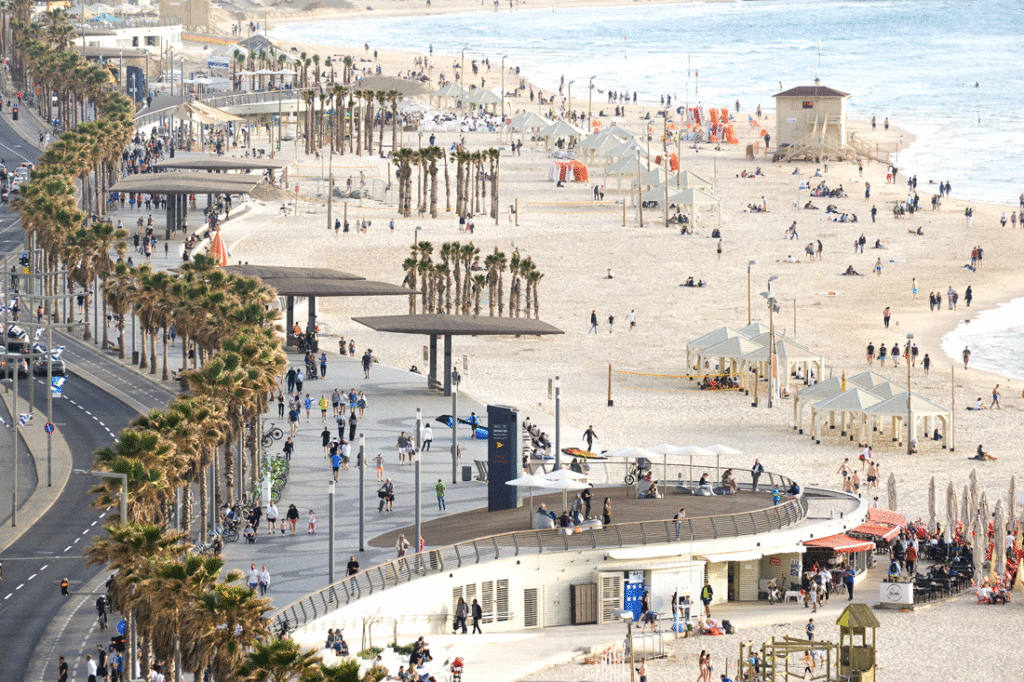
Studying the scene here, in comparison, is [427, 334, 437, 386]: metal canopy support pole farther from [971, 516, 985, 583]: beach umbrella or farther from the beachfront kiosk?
the beachfront kiosk

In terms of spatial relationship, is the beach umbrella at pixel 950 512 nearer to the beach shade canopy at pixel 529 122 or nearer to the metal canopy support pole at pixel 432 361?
the metal canopy support pole at pixel 432 361

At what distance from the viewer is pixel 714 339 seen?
6069 cm

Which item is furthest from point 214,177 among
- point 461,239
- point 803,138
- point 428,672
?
point 428,672

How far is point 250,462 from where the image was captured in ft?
152

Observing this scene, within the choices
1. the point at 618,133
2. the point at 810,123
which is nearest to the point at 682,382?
the point at 618,133

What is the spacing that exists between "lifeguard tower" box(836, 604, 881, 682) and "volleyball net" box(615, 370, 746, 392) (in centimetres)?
2759

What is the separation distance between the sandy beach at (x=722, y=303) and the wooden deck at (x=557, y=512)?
3.83 meters

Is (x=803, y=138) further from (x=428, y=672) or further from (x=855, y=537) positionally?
(x=428, y=672)

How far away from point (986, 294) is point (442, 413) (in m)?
33.4

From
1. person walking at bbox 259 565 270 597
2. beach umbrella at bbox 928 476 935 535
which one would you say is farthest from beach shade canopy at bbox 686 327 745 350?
person walking at bbox 259 565 270 597

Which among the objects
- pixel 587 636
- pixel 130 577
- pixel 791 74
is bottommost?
pixel 587 636

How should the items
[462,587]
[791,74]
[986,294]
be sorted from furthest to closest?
[791,74] → [986,294] → [462,587]

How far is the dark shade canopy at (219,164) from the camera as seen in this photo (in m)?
89.5

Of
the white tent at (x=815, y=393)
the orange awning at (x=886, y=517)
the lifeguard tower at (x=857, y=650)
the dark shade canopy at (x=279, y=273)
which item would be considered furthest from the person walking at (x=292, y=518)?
the white tent at (x=815, y=393)
